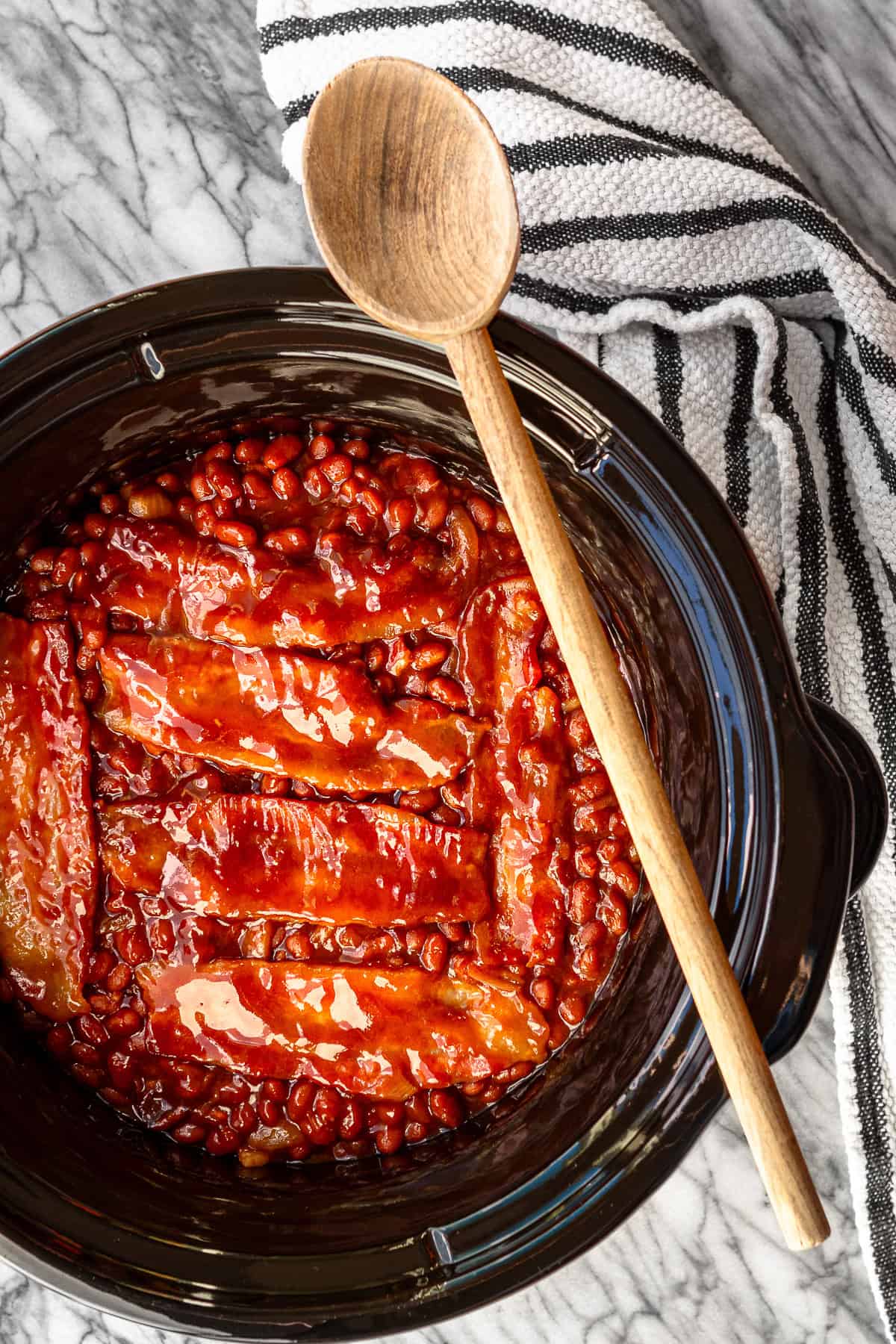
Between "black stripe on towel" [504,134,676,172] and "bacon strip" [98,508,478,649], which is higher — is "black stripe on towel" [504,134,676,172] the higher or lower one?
the higher one

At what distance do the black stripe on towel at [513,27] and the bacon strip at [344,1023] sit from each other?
1649mm

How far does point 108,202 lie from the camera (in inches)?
87.7

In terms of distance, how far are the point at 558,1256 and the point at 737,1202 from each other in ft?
2.42

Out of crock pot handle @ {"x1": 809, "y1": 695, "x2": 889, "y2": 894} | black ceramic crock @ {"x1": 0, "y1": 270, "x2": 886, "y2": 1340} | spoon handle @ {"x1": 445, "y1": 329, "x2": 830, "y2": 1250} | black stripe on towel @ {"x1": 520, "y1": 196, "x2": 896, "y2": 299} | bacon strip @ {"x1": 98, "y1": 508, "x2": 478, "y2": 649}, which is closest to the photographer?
spoon handle @ {"x1": 445, "y1": 329, "x2": 830, "y2": 1250}

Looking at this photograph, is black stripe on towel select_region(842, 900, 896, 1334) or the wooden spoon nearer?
the wooden spoon

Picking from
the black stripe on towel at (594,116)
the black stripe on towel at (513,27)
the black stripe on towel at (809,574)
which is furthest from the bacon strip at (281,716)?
the black stripe on towel at (513,27)

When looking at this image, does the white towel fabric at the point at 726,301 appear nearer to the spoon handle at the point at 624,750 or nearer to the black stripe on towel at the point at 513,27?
the black stripe on towel at the point at 513,27

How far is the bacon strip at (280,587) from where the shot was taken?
6.48ft

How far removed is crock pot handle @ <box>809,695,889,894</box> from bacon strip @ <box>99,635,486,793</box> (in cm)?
57

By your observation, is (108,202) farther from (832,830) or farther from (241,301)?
(832,830)

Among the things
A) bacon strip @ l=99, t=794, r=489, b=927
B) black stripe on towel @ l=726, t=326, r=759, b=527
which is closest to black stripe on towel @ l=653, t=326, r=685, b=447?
black stripe on towel @ l=726, t=326, r=759, b=527

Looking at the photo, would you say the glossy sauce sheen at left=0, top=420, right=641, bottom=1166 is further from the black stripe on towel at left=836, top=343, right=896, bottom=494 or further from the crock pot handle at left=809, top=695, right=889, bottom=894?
the black stripe on towel at left=836, top=343, right=896, bottom=494

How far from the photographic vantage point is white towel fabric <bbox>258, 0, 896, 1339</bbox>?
2059mm

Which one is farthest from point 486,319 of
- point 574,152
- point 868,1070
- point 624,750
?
point 868,1070
